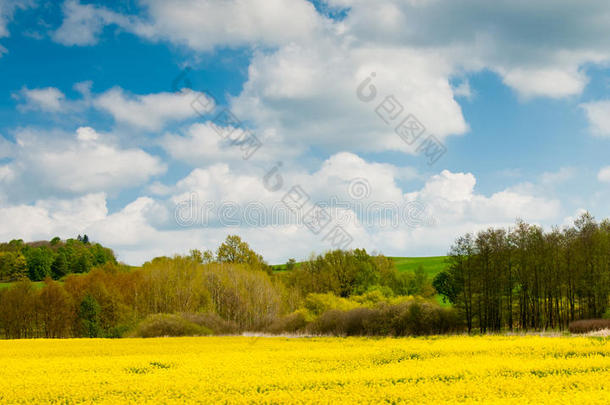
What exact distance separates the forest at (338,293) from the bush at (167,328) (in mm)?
103

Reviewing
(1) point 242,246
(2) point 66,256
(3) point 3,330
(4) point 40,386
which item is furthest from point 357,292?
(2) point 66,256

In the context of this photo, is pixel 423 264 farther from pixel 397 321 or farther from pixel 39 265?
pixel 397 321

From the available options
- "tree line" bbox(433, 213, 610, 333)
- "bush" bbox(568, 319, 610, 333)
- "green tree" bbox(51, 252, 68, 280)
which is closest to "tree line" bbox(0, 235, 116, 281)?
"green tree" bbox(51, 252, 68, 280)

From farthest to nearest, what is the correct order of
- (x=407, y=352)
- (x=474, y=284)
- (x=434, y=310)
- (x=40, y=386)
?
(x=474, y=284) → (x=434, y=310) → (x=407, y=352) → (x=40, y=386)

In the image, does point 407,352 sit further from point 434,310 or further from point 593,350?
point 434,310

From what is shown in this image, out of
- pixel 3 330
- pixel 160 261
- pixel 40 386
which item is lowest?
pixel 3 330

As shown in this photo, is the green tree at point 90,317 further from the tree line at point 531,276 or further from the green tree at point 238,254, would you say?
the tree line at point 531,276

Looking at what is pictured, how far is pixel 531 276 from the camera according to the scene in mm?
51781

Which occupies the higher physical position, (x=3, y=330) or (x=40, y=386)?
(x=40, y=386)

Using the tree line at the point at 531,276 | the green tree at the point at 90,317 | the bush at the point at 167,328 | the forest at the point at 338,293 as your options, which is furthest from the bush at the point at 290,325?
the green tree at the point at 90,317

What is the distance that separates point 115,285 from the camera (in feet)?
244

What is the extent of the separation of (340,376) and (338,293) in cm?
6331

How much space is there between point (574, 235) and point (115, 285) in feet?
197

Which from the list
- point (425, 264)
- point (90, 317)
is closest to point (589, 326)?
point (90, 317)
